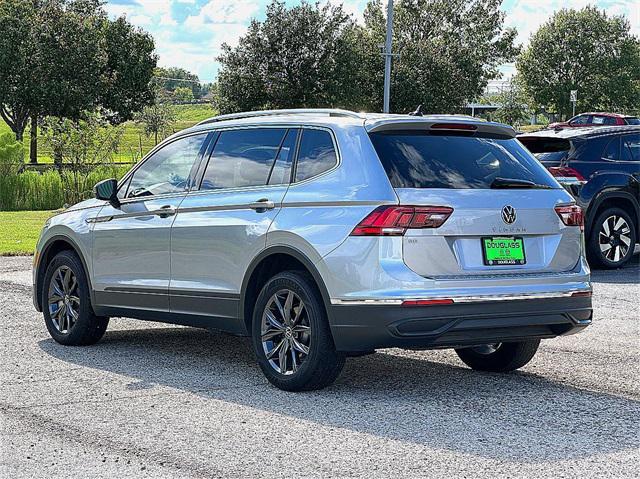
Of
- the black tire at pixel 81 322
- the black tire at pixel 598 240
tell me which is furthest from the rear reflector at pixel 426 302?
the black tire at pixel 598 240

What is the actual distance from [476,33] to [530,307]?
73.9 m

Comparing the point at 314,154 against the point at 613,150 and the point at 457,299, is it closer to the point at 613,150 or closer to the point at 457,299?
the point at 457,299

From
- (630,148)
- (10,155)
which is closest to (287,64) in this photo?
(10,155)

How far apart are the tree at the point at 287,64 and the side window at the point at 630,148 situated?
43.4m

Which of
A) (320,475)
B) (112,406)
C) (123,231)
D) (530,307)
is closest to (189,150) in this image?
(123,231)

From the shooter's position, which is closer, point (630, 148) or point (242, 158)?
point (242, 158)

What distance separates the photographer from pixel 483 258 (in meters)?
6.83

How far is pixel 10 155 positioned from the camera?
30.6m

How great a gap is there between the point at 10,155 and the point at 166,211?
23.6 m

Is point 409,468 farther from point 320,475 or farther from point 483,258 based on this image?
point 483,258

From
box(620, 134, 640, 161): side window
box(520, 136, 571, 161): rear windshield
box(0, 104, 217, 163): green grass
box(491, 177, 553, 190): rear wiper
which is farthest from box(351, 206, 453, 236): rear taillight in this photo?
box(0, 104, 217, 163): green grass

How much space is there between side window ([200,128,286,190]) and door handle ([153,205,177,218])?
0.99 ft

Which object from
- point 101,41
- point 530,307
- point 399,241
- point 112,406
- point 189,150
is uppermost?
point 101,41

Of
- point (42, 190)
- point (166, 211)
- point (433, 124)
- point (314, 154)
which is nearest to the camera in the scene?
point (433, 124)
